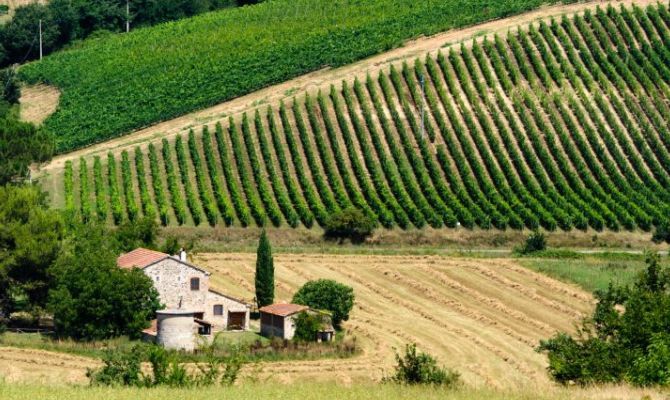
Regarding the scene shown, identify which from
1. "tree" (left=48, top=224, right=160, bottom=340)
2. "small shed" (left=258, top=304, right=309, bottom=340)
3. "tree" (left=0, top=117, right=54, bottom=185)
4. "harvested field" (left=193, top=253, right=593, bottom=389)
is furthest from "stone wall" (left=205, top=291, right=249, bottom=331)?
"tree" (left=0, top=117, right=54, bottom=185)

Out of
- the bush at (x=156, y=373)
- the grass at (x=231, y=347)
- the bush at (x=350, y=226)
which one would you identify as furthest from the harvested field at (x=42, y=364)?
the bush at (x=350, y=226)

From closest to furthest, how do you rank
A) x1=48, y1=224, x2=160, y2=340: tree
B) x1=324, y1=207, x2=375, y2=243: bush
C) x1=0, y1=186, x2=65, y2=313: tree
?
x1=48, y1=224, x2=160, y2=340: tree → x1=0, y1=186, x2=65, y2=313: tree → x1=324, y1=207, x2=375, y2=243: bush

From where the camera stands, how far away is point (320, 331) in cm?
6425

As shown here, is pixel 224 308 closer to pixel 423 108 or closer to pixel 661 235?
pixel 661 235

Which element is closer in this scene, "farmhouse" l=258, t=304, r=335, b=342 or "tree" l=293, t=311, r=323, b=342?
"tree" l=293, t=311, r=323, b=342

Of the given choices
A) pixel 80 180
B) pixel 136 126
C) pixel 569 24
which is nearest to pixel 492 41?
pixel 569 24

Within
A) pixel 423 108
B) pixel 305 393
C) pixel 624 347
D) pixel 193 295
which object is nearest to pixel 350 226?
pixel 423 108

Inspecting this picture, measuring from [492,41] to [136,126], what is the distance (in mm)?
29967

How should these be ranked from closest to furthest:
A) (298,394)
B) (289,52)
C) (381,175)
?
(298,394) < (381,175) < (289,52)

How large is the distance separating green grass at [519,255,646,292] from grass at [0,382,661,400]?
33.5m

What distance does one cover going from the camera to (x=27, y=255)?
6794 cm

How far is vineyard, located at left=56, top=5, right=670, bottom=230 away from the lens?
310 feet

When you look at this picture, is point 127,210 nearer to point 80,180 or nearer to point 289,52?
point 80,180

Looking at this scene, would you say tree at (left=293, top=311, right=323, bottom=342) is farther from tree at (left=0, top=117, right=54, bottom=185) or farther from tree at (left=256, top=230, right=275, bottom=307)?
tree at (left=0, top=117, right=54, bottom=185)
